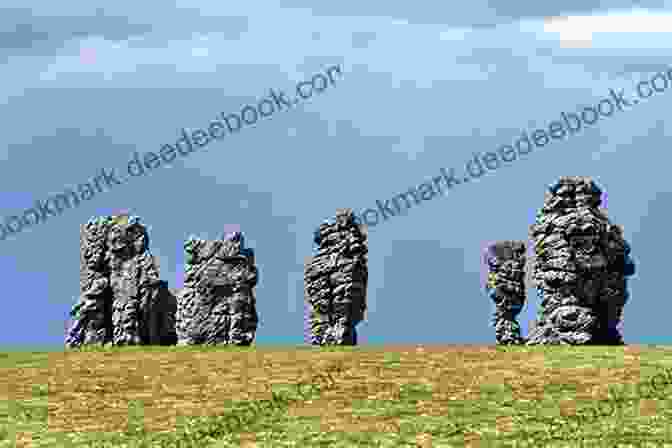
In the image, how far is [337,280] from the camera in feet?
218

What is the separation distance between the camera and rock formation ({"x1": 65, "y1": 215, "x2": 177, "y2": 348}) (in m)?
65.9

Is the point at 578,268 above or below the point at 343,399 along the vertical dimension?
above

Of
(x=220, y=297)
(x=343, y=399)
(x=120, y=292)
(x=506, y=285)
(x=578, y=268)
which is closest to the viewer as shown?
(x=343, y=399)

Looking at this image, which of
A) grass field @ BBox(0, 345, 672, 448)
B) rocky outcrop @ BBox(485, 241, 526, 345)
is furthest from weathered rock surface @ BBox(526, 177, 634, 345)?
rocky outcrop @ BBox(485, 241, 526, 345)

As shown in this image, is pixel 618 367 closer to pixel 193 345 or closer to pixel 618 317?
pixel 618 317

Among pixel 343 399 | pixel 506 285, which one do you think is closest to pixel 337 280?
pixel 506 285

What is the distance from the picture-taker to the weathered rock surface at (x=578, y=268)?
6084 centimetres

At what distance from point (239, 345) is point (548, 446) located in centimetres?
3248

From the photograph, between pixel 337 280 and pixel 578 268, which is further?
pixel 337 280

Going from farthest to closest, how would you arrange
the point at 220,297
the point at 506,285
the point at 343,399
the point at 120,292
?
the point at 506,285 < the point at 120,292 < the point at 220,297 < the point at 343,399

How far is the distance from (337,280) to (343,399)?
27.5 m

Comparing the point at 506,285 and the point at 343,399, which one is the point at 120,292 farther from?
the point at 343,399

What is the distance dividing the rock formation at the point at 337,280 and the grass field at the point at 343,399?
12.9m

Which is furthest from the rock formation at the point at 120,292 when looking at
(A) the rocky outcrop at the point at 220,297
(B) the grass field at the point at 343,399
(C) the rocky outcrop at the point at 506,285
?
(C) the rocky outcrop at the point at 506,285
